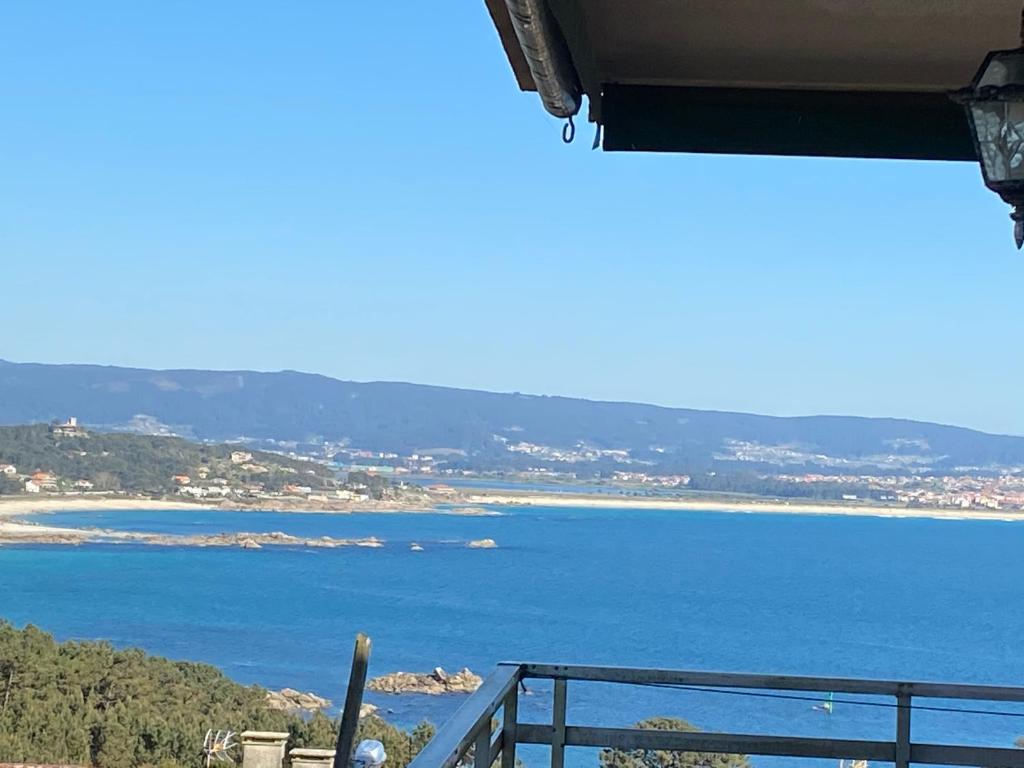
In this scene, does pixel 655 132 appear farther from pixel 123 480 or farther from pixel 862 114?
pixel 123 480

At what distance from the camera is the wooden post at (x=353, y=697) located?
2.44 meters

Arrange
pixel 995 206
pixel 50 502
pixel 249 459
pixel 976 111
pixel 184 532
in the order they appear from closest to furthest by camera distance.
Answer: pixel 976 111, pixel 995 206, pixel 50 502, pixel 184 532, pixel 249 459

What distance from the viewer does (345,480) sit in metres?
82.7

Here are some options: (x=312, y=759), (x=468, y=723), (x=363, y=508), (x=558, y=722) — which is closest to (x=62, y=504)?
(x=363, y=508)

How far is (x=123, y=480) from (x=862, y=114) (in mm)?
69057

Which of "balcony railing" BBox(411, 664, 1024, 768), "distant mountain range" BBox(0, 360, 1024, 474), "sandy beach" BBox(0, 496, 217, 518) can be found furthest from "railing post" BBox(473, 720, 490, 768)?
"distant mountain range" BBox(0, 360, 1024, 474)

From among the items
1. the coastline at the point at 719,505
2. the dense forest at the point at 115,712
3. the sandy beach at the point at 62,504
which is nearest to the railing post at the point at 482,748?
the dense forest at the point at 115,712

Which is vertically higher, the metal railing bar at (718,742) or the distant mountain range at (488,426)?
the distant mountain range at (488,426)

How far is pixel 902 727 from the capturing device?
237cm

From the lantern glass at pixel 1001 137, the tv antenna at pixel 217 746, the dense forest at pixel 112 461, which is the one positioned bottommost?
the tv antenna at pixel 217 746

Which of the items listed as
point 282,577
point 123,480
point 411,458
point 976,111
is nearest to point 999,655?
point 282,577

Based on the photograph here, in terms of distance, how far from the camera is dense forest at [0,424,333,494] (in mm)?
67000

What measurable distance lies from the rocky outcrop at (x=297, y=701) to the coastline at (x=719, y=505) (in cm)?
6043

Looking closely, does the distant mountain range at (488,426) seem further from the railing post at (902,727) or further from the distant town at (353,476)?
the railing post at (902,727)
